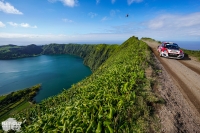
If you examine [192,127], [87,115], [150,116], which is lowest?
[192,127]

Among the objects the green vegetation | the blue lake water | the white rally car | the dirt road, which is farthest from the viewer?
the blue lake water

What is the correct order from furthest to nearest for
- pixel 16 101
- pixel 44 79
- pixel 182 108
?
1. pixel 44 79
2. pixel 16 101
3. pixel 182 108

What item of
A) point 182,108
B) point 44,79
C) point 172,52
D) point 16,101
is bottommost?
point 16,101

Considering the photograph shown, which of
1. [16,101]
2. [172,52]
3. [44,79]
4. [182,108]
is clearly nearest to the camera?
[182,108]

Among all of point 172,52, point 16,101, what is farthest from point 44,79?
point 172,52

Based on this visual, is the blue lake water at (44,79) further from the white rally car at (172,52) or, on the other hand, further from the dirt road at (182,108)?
the dirt road at (182,108)

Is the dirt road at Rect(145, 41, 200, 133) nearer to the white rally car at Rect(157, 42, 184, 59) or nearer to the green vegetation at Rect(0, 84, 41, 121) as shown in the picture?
the white rally car at Rect(157, 42, 184, 59)

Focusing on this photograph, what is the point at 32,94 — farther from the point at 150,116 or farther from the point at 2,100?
the point at 150,116

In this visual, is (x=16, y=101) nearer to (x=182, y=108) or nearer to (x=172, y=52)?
(x=172, y=52)

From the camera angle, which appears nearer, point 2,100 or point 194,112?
point 194,112

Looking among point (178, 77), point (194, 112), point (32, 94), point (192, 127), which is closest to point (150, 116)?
point (192, 127)

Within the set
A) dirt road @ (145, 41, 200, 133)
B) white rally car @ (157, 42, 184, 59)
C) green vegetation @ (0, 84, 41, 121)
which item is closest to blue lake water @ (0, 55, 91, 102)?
green vegetation @ (0, 84, 41, 121)
